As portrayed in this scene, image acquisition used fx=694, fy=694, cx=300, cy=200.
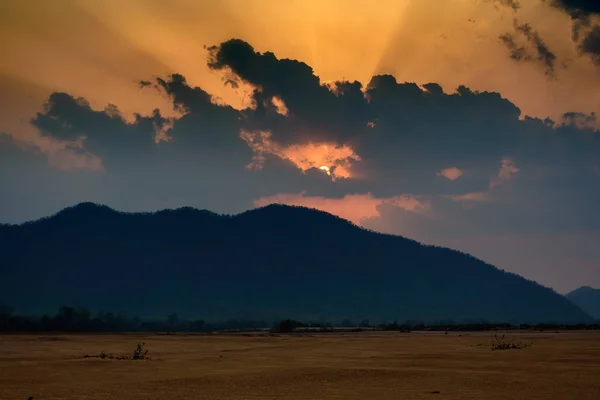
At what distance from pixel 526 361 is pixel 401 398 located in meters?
19.0

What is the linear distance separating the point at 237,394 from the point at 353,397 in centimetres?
441

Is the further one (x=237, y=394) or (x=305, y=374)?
(x=305, y=374)

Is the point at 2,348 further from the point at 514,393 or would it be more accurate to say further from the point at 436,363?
the point at 514,393

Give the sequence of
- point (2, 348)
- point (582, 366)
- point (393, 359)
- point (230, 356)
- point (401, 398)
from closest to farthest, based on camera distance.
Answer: point (401, 398) < point (582, 366) < point (393, 359) < point (230, 356) < point (2, 348)

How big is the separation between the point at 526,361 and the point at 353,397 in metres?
19.5

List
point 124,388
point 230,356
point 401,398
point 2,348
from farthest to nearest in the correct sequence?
point 2,348
point 230,356
point 124,388
point 401,398

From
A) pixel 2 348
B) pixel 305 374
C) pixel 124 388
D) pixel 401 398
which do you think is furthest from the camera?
pixel 2 348

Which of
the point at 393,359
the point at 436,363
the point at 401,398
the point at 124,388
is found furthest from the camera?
the point at 393,359

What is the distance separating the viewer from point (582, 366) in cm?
3681

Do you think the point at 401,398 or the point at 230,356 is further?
the point at 230,356

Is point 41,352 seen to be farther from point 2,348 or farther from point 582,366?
point 582,366

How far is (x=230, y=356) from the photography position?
49.8 m

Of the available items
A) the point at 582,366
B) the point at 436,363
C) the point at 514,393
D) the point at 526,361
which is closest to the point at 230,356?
the point at 436,363

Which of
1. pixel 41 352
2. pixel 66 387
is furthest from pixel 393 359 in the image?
pixel 41 352
